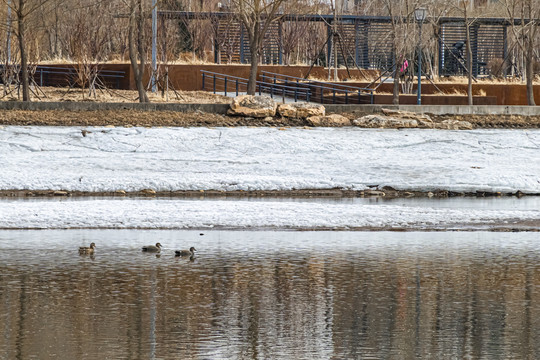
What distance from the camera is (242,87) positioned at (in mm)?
43750

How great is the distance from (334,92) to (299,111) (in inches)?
411

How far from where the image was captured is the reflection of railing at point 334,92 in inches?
1597

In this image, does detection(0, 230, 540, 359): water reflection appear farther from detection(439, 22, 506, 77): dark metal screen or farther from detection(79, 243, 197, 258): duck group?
detection(439, 22, 506, 77): dark metal screen

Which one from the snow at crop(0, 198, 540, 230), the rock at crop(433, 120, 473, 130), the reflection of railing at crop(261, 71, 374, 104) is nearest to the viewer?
the snow at crop(0, 198, 540, 230)

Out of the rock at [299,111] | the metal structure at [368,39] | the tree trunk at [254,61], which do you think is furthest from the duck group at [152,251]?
the metal structure at [368,39]

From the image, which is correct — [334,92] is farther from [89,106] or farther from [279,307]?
[279,307]

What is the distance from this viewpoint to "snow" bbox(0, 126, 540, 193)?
21641mm

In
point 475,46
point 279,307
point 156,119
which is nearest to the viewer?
point 279,307

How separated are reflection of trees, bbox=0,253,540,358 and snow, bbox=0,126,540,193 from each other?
10.1m

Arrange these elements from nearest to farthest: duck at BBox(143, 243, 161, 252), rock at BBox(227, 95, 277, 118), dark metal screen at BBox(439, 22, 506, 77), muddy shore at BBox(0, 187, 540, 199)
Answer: duck at BBox(143, 243, 161, 252) < muddy shore at BBox(0, 187, 540, 199) < rock at BBox(227, 95, 277, 118) < dark metal screen at BBox(439, 22, 506, 77)

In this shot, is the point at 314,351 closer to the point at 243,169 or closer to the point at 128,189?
the point at 128,189

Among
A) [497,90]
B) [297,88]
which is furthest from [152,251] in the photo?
[497,90]

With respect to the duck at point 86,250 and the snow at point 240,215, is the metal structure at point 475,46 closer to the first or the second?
the snow at point 240,215

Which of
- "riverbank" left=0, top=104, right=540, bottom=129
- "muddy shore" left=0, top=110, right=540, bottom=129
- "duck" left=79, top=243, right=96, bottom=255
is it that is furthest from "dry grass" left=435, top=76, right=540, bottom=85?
"duck" left=79, top=243, right=96, bottom=255
